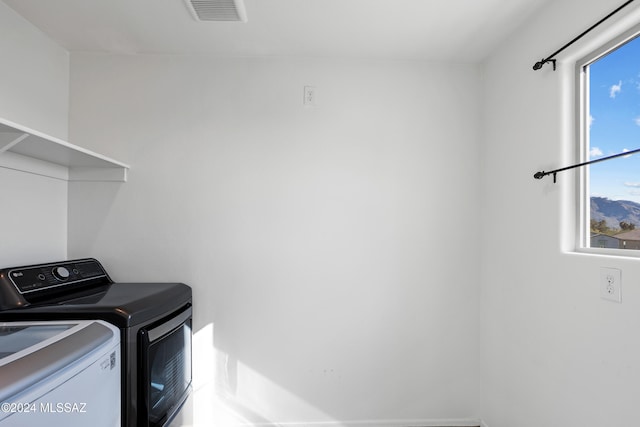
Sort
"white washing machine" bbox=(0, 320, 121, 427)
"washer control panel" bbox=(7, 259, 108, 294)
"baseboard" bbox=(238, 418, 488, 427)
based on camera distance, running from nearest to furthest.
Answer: "white washing machine" bbox=(0, 320, 121, 427) < "washer control panel" bbox=(7, 259, 108, 294) < "baseboard" bbox=(238, 418, 488, 427)

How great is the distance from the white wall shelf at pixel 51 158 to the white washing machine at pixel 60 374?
2.42ft

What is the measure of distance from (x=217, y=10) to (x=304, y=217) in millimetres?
1207

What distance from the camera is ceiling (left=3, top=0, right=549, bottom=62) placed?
176 centimetres

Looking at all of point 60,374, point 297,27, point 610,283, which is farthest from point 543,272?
point 60,374

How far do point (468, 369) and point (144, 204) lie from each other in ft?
7.47

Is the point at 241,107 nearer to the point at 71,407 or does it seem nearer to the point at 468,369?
the point at 71,407

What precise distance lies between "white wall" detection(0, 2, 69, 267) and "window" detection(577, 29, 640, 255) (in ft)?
8.83

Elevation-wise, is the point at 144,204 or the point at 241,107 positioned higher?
the point at 241,107

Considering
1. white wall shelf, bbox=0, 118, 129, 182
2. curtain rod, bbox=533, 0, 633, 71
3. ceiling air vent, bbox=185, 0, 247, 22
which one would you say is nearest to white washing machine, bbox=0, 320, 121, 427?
white wall shelf, bbox=0, 118, 129, 182

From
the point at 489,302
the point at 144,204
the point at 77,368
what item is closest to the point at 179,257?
the point at 144,204

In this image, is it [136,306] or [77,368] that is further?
[136,306]

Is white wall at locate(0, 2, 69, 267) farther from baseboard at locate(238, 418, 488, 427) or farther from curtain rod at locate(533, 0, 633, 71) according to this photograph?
curtain rod at locate(533, 0, 633, 71)

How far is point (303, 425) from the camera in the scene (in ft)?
7.29

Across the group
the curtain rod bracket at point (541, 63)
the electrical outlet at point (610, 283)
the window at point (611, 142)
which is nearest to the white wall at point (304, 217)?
the curtain rod bracket at point (541, 63)
